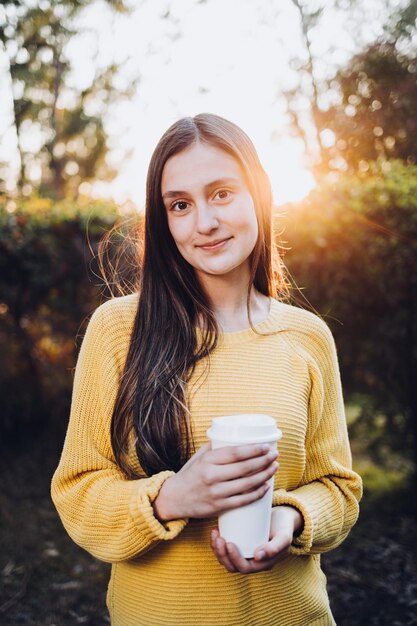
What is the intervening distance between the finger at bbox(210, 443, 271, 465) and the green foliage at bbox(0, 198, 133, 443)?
387cm

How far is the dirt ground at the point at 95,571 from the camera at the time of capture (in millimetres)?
3662

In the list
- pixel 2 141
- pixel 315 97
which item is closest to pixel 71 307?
pixel 315 97

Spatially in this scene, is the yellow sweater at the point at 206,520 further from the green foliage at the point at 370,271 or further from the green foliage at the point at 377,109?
the green foliage at the point at 377,109

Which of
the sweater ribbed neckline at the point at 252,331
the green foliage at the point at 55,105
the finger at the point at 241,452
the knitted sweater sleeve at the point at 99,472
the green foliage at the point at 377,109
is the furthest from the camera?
the green foliage at the point at 55,105

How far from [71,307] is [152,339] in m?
3.93

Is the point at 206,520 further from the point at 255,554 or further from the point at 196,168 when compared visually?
the point at 196,168

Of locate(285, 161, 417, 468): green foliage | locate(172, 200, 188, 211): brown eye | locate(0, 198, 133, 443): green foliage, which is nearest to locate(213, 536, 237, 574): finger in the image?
locate(172, 200, 188, 211): brown eye

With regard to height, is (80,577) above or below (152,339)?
below

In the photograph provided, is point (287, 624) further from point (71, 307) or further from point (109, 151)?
point (109, 151)

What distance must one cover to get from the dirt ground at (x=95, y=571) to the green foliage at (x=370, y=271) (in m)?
0.77

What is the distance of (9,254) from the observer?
5.26m

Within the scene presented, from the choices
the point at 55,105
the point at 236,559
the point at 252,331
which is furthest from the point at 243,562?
the point at 55,105

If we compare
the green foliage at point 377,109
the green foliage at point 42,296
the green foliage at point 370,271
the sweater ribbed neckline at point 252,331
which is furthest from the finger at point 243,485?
the green foliage at point 377,109

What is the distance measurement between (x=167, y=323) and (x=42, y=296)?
398 cm
